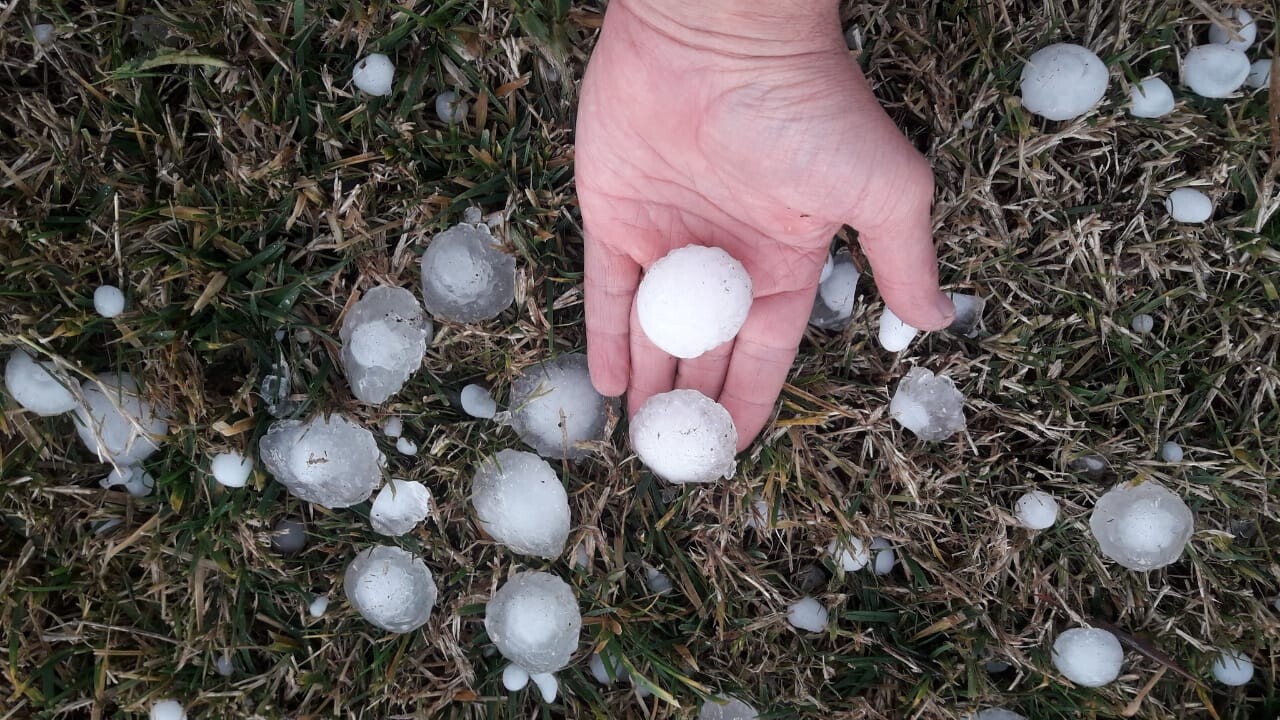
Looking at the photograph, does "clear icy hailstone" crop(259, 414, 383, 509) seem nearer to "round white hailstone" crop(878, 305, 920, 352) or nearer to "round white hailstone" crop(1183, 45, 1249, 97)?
"round white hailstone" crop(878, 305, 920, 352)

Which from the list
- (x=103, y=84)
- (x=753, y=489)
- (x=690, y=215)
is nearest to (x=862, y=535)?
(x=753, y=489)

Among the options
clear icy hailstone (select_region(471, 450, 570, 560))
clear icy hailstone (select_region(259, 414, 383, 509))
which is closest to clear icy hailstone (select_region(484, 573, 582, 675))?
clear icy hailstone (select_region(471, 450, 570, 560))

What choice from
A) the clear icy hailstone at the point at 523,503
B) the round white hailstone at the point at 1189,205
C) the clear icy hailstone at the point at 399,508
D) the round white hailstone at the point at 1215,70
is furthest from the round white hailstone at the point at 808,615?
the round white hailstone at the point at 1215,70

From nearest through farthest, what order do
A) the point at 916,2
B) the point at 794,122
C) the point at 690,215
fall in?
the point at 794,122 < the point at 690,215 < the point at 916,2

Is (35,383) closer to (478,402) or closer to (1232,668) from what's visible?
(478,402)

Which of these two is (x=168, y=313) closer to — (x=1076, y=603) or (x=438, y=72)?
(x=438, y=72)

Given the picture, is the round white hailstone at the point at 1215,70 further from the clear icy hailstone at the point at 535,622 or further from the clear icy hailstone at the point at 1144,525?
the clear icy hailstone at the point at 535,622

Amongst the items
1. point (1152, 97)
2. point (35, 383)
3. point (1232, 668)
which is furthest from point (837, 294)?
point (35, 383)
